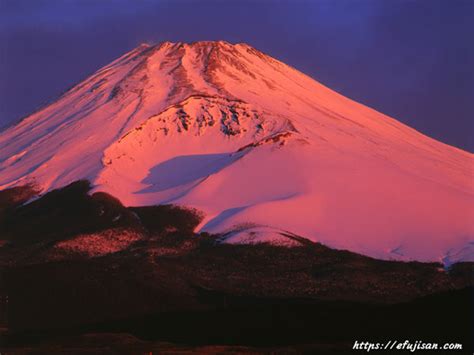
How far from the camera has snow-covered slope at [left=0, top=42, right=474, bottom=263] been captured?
91.9 m

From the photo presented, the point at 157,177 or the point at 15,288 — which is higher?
the point at 157,177

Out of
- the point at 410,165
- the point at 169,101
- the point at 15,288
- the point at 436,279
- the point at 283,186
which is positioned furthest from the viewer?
the point at 169,101

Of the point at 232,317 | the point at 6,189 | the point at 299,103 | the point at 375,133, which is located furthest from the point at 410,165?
the point at 232,317

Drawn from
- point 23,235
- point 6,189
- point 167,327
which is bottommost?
point 167,327

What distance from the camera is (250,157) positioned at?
10750 centimetres

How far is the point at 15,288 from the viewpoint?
6775 cm

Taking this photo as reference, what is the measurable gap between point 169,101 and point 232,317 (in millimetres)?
66153

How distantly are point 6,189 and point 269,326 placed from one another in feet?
183

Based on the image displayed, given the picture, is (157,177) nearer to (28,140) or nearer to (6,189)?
(6,189)

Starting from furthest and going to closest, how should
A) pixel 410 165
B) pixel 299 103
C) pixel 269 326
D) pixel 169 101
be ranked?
pixel 299 103 → pixel 169 101 → pixel 410 165 → pixel 269 326

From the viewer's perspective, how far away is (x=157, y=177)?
107 metres

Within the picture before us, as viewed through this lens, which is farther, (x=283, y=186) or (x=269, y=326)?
(x=283, y=186)

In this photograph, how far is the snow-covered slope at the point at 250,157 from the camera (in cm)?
9188

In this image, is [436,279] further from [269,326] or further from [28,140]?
[28,140]
